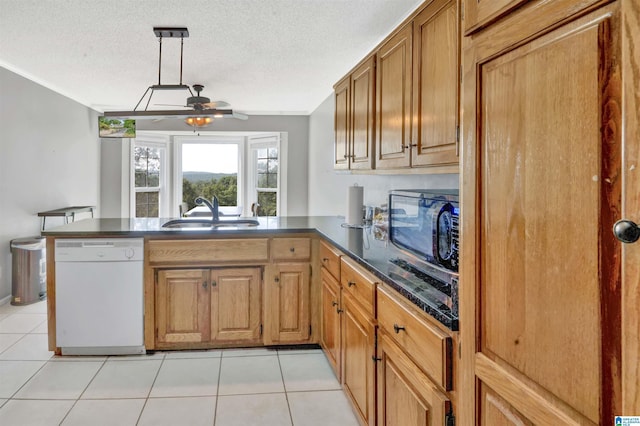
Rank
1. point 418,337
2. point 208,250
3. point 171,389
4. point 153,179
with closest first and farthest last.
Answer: point 418,337 < point 171,389 < point 208,250 < point 153,179

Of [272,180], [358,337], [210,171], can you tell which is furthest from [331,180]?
[358,337]

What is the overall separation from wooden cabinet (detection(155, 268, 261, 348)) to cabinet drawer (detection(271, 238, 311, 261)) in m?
0.19

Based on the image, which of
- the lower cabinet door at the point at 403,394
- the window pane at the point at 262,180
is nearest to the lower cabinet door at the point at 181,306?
the lower cabinet door at the point at 403,394

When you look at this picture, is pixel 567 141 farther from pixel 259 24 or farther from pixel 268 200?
pixel 268 200

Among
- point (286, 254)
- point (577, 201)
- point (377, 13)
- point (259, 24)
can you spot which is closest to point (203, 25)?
point (259, 24)

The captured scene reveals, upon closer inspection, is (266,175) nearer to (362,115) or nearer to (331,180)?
(331,180)

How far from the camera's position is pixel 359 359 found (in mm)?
1961

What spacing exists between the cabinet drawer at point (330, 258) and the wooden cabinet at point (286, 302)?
230 mm

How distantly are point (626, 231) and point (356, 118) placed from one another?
236cm

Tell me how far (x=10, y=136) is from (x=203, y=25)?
2.48 meters

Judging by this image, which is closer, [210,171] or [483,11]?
[483,11]

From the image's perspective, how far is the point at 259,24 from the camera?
9.16 feet

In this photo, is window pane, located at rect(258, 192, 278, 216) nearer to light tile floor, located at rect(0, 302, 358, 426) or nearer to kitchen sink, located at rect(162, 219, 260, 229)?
kitchen sink, located at rect(162, 219, 260, 229)

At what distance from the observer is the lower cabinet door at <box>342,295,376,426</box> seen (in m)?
1.78
